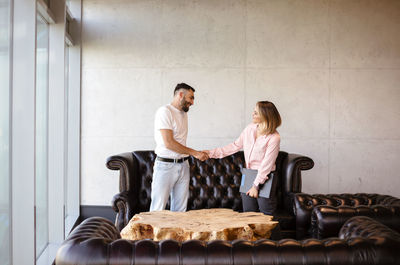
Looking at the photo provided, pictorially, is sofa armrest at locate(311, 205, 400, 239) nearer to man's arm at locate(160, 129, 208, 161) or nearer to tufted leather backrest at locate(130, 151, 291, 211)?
man's arm at locate(160, 129, 208, 161)

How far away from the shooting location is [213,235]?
7.34 ft

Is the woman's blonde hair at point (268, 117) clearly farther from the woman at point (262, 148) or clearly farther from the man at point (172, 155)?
the man at point (172, 155)

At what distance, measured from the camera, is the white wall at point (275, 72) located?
5.00m

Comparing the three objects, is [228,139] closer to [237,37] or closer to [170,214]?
[237,37]

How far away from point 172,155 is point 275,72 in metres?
2.27

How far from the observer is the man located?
137 inches

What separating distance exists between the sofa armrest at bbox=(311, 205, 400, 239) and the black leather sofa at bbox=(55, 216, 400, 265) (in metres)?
0.85

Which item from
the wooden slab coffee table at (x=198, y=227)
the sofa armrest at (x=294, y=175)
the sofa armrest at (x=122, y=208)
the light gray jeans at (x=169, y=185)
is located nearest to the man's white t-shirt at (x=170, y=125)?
the light gray jeans at (x=169, y=185)

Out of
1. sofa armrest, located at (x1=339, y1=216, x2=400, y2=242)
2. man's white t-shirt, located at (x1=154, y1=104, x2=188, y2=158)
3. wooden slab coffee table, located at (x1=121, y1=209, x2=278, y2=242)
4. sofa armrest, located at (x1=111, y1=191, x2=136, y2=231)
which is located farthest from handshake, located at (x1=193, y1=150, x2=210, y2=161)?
sofa armrest, located at (x1=339, y1=216, x2=400, y2=242)

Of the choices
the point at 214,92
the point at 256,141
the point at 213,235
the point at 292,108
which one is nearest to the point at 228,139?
the point at 214,92

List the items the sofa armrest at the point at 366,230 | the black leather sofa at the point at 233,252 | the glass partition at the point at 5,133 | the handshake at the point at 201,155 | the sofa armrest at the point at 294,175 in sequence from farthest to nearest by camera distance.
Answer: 1. the sofa armrest at the point at 294,175
2. the handshake at the point at 201,155
3. the glass partition at the point at 5,133
4. the sofa armrest at the point at 366,230
5. the black leather sofa at the point at 233,252

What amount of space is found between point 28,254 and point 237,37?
373cm

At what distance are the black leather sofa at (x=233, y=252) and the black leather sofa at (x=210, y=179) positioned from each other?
93.9 inches

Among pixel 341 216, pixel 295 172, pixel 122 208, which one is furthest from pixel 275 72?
pixel 341 216
